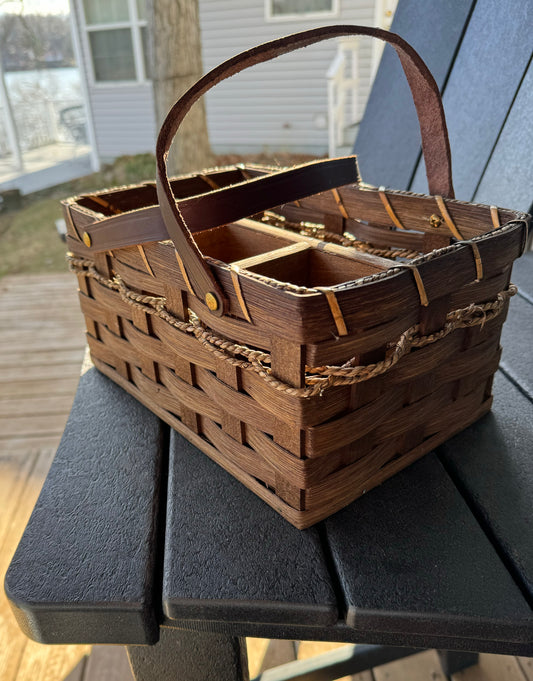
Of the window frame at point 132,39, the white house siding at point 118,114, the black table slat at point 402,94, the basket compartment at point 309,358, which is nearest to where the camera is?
the basket compartment at point 309,358

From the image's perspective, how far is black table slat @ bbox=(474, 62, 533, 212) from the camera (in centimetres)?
113

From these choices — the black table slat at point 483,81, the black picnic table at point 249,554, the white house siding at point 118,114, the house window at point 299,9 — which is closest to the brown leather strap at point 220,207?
the black picnic table at point 249,554

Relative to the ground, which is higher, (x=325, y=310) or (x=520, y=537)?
(x=325, y=310)

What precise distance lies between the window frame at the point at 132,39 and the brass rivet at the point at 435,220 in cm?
630

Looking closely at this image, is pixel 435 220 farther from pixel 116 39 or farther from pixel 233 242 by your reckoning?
pixel 116 39

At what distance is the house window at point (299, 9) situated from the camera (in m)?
5.20

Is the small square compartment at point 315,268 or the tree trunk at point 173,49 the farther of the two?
the tree trunk at point 173,49

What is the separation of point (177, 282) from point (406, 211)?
0.34m

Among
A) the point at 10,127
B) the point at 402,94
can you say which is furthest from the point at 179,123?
the point at 10,127

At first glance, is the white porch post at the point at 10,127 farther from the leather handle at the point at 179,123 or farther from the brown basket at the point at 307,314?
the leather handle at the point at 179,123

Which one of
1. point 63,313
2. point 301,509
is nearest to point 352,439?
point 301,509

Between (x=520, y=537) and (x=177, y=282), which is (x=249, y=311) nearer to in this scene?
(x=177, y=282)

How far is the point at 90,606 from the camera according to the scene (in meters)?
0.51

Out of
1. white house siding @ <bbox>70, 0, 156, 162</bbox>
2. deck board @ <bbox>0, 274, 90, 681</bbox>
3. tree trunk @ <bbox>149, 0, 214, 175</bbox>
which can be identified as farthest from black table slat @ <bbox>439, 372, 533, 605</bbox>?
Answer: white house siding @ <bbox>70, 0, 156, 162</bbox>
